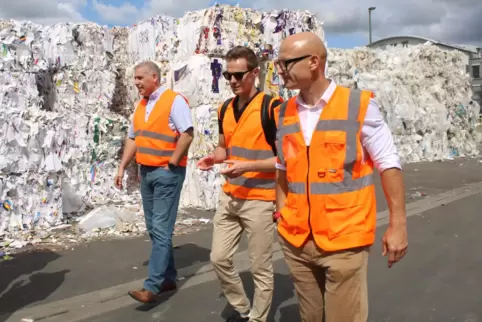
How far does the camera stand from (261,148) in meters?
3.93

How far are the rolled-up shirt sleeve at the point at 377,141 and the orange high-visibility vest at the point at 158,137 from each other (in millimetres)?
2344

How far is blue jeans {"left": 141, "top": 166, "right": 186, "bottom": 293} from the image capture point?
4.62 m

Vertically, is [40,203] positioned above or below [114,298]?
above

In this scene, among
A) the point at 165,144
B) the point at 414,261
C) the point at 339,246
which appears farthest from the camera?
the point at 414,261

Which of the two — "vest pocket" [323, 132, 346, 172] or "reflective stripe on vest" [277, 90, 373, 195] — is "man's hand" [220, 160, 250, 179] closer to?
"reflective stripe on vest" [277, 90, 373, 195]

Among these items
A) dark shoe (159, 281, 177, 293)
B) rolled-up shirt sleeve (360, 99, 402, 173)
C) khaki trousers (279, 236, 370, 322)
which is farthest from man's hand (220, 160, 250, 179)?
dark shoe (159, 281, 177, 293)

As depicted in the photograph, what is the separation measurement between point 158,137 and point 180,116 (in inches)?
10.3

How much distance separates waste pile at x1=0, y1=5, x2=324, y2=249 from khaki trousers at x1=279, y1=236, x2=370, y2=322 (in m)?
4.65

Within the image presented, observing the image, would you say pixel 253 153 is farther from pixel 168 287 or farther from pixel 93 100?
pixel 93 100

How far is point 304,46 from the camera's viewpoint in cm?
273

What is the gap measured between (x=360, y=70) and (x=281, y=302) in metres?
12.7

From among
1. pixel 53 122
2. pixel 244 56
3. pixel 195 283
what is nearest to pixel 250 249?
pixel 244 56

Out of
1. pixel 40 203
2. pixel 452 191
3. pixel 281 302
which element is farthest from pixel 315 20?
pixel 281 302

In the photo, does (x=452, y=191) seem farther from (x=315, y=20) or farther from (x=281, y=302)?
(x=281, y=302)
